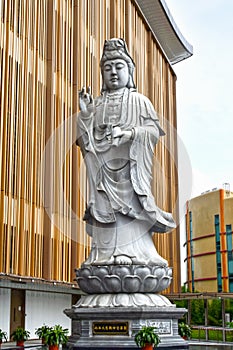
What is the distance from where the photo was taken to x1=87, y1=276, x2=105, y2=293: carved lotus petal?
10719 millimetres

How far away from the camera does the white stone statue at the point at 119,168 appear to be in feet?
37.2

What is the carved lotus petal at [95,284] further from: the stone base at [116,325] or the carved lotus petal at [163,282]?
the carved lotus petal at [163,282]

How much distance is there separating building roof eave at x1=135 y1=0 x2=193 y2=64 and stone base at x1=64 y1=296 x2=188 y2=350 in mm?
25493

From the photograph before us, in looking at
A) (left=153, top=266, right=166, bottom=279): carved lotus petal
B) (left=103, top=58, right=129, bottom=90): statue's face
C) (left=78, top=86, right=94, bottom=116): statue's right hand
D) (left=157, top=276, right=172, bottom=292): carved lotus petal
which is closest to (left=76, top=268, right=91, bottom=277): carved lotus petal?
(left=153, top=266, right=166, bottom=279): carved lotus petal

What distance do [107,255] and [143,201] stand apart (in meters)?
1.24

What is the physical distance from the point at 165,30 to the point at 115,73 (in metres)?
25.6

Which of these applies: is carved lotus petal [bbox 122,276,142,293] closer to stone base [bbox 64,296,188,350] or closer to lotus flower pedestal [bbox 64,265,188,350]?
lotus flower pedestal [bbox 64,265,188,350]

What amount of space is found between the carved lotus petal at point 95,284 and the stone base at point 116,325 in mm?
423

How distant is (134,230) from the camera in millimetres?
11430

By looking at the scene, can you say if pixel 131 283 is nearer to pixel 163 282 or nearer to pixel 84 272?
pixel 163 282

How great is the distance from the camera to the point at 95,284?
35.3ft

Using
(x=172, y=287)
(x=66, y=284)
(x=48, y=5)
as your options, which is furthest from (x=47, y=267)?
(x=172, y=287)

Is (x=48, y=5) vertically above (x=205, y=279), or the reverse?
(x=48, y=5)

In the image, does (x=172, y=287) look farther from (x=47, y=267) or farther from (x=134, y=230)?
(x=134, y=230)
